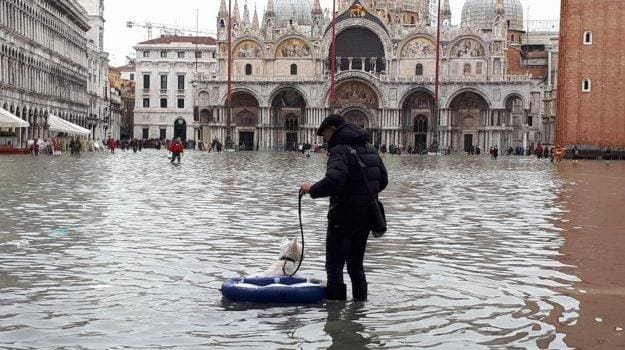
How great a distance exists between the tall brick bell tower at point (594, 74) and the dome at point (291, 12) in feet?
153

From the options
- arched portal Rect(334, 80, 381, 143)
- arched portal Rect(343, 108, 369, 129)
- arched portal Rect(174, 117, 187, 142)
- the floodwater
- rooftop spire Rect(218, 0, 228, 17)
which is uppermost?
rooftop spire Rect(218, 0, 228, 17)

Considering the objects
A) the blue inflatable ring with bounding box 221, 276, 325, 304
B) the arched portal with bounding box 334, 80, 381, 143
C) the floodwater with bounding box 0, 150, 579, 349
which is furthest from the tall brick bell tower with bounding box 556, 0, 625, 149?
the blue inflatable ring with bounding box 221, 276, 325, 304

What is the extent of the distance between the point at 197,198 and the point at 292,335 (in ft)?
44.7

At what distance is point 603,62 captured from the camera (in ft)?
225

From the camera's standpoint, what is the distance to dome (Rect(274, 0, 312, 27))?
111 metres

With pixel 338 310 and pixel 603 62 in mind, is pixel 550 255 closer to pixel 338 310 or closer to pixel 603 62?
pixel 338 310

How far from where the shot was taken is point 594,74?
68.8m

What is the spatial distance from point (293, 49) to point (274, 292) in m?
92.6

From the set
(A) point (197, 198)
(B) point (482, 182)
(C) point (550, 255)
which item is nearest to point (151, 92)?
(B) point (482, 182)

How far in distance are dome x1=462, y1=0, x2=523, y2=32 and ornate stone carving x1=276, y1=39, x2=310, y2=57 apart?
20.2 metres

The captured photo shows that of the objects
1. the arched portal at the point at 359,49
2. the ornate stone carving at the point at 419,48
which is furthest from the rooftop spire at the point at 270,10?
the ornate stone carving at the point at 419,48

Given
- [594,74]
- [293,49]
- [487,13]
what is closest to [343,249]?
[594,74]

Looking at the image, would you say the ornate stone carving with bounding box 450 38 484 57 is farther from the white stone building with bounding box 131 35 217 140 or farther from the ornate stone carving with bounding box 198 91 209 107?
the white stone building with bounding box 131 35 217 140

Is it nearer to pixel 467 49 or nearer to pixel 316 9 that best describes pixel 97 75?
pixel 316 9
